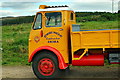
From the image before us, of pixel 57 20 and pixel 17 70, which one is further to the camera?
pixel 17 70

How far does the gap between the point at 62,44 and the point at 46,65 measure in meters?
0.93

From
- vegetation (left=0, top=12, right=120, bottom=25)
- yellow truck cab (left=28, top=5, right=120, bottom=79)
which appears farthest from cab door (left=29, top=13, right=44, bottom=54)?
vegetation (left=0, top=12, right=120, bottom=25)

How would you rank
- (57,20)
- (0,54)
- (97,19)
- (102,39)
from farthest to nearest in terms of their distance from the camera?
(97,19), (0,54), (57,20), (102,39)

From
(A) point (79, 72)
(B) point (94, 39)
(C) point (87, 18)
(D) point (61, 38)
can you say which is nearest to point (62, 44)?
(D) point (61, 38)

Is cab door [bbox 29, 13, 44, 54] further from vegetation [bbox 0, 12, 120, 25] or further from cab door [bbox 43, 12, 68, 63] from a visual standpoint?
vegetation [bbox 0, 12, 120, 25]

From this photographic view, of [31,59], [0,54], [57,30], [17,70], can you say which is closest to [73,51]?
[57,30]

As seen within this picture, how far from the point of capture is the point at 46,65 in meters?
8.39

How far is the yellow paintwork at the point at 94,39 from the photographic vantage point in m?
7.79

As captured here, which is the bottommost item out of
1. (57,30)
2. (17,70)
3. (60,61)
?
(17,70)

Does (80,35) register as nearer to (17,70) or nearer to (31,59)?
(31,59)

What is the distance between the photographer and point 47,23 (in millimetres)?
8531

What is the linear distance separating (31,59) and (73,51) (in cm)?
159

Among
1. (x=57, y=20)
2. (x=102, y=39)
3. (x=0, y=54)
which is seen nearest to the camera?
(x=102, y=39)

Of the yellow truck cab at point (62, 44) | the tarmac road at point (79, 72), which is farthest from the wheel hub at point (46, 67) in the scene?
the tarmac road at point (79, 72)
